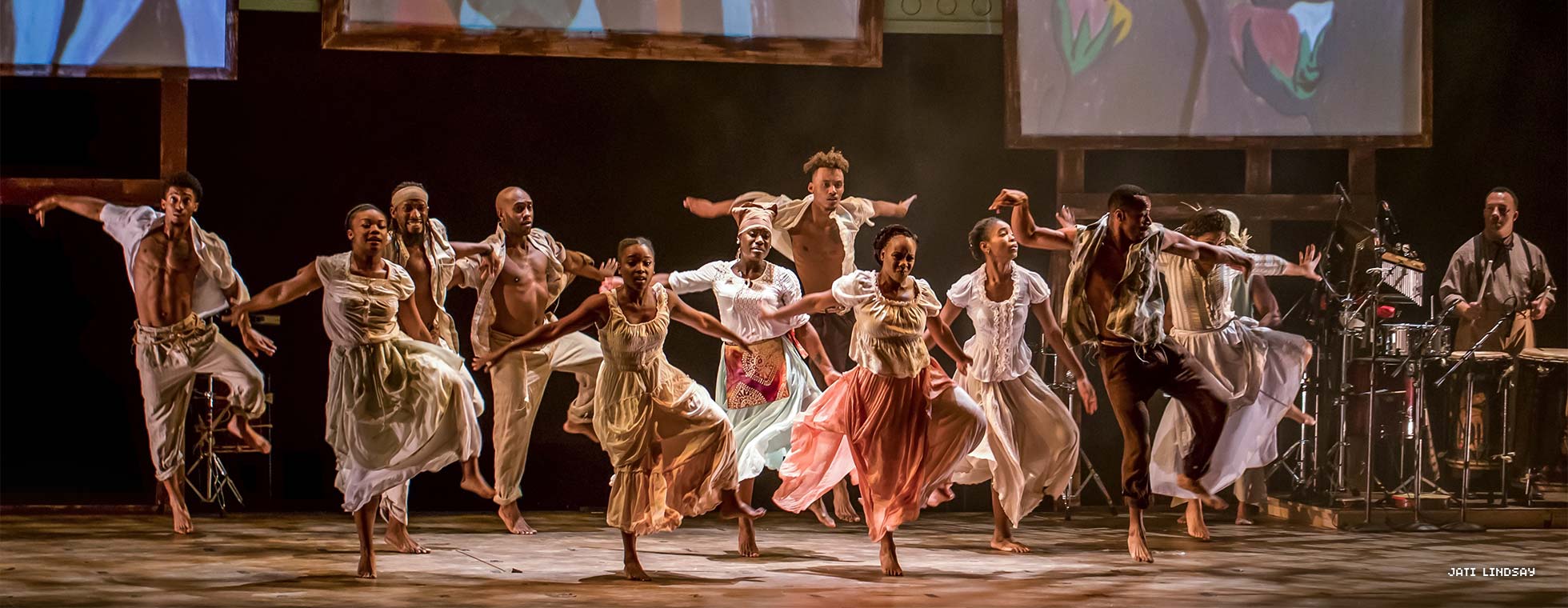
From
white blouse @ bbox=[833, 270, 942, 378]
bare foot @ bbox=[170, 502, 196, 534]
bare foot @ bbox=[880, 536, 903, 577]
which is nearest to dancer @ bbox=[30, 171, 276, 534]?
bare foot @ bbox=[170, 502, 196, 534]

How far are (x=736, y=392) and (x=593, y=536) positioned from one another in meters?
1.02

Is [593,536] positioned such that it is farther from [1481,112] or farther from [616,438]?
[1481,112]

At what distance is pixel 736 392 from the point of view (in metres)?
7.46

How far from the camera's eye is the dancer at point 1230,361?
26.0 feet

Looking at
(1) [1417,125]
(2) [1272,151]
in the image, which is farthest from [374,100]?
(1) [1417,125]

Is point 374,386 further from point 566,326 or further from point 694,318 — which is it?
point 694,318

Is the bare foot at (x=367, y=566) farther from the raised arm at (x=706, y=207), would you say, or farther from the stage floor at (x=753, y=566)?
the raised arm at (x=706, y=207)

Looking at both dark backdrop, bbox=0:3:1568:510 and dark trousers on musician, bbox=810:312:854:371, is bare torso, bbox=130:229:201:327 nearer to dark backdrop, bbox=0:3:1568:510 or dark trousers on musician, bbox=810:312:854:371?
dark backdrop, bbox=0:3:1568:510

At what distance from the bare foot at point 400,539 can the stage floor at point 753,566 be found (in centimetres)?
10

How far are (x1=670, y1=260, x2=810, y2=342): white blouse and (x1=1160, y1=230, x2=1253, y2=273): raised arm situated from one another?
1.66 metres

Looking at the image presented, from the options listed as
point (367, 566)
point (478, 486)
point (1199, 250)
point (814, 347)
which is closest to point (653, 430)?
point (367, 566)

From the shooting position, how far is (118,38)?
845cm

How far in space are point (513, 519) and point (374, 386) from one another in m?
1.87

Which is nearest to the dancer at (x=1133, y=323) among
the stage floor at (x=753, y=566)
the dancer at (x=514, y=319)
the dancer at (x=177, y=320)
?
the stage floor at (x=753, y=566)
